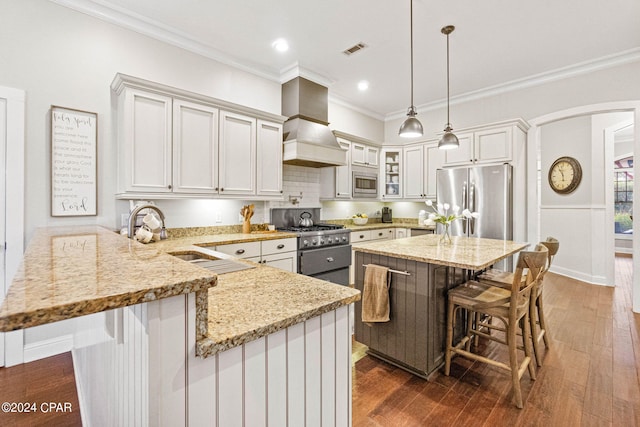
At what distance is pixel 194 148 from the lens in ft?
9.71

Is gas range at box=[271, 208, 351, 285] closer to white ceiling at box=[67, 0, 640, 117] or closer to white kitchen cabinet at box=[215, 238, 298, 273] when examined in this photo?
white kitchen cabinet at box=[215, 238, 298, 273]

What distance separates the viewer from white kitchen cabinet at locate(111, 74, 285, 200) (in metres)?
2.61

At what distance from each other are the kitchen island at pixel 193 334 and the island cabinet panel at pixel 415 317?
48.7 inches

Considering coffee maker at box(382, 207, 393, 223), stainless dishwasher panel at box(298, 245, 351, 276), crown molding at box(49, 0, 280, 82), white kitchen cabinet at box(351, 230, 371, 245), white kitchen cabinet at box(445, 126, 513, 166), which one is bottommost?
stainless dishwasher panel at box(298, 245, 351, 276)

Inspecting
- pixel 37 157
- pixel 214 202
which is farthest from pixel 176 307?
pixel 214 202

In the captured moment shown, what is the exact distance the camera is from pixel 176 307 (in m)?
0.66

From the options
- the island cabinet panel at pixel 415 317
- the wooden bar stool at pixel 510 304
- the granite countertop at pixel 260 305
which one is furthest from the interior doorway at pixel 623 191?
the granite countertop at pixel 260 305

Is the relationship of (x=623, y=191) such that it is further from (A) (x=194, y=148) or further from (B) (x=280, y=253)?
(A) (x=194, y=148)

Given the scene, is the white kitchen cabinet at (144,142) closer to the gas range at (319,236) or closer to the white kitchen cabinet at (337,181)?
the gas range at (319,236)

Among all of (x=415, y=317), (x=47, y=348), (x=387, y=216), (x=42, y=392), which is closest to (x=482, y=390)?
(x=415, y=317)

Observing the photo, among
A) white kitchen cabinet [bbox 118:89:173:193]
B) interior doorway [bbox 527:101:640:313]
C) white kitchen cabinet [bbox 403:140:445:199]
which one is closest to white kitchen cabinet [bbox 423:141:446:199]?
white kitchen cabinet [bbox 403:140:445:199]

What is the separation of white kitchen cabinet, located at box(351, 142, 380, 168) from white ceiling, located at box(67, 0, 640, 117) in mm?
1104

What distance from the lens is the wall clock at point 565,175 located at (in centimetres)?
527

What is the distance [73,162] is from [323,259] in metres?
2.69
